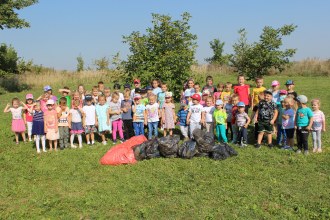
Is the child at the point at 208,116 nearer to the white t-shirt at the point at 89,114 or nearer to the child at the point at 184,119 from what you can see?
the child at the point at 184,119

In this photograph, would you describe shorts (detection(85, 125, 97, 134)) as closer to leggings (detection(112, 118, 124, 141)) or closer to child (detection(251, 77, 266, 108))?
leggings (detection(112, 118, 124, 141))

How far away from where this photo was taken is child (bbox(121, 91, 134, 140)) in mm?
9883

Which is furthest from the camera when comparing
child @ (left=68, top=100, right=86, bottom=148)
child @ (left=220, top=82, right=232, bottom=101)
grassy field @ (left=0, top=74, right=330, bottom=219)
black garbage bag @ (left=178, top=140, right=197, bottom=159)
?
child @ (left=220, top=82, right=232, bottom=101)

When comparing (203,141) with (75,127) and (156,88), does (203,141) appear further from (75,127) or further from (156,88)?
(75,127)

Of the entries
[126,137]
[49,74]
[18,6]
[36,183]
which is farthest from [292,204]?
[49,74]

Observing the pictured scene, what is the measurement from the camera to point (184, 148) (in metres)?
8.16

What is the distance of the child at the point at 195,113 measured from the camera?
9.39 metres

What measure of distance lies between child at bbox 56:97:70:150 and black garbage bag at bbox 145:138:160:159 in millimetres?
2683

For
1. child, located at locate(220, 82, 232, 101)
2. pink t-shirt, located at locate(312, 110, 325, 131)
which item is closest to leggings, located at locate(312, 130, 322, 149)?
pink t-shirt, located at locate(312, 110, 325, 131)

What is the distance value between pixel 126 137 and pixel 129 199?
4477 mm

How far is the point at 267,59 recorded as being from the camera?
2327 centimetres

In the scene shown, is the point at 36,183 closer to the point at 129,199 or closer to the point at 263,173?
the point at 129,199

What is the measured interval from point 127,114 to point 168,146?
2.28 m

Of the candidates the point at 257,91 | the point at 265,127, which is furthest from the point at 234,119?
the point at 257,91
